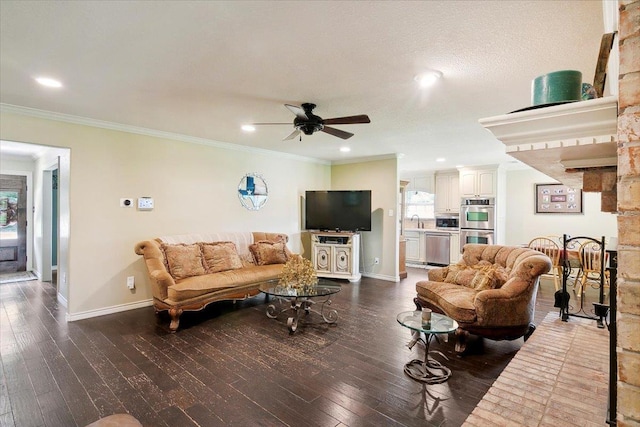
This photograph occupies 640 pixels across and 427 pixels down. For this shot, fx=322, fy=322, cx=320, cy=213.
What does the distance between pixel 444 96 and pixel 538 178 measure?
533 centimetres

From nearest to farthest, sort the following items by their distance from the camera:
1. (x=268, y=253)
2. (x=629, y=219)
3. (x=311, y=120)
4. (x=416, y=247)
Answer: (x=629, y=219) < (x=311, y=120) < (x=268, y=253) < (x=416, y=247)

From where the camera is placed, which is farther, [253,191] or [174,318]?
[253,191]

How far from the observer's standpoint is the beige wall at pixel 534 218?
250 inches

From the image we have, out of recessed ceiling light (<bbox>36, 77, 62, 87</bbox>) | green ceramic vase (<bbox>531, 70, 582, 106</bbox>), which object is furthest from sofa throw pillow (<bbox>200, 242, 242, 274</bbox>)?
green ceramic vase (<bbox>531, 70, 582, 106</bbox>)

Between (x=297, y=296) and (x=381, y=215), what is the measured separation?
3.37 m

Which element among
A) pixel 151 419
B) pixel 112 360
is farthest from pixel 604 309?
pixel 112 360

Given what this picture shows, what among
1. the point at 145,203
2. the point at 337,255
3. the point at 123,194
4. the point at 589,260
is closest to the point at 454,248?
the point at 589,260

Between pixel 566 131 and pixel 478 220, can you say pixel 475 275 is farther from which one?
pixel 478 220

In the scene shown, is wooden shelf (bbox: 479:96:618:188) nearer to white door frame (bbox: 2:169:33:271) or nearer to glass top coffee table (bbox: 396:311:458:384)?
glass top coffee table (bbox: 396:311:458:384)

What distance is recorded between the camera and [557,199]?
266 inches

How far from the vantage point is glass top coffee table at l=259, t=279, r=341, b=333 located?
3664mm

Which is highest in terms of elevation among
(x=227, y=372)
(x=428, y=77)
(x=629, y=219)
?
(x=428, y=77)

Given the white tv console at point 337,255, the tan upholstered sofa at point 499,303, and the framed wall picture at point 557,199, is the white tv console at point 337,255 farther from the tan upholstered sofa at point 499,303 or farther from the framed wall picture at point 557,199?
the framed wall picture at point 557,199

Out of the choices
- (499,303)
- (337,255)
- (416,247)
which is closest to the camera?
(499,303)
